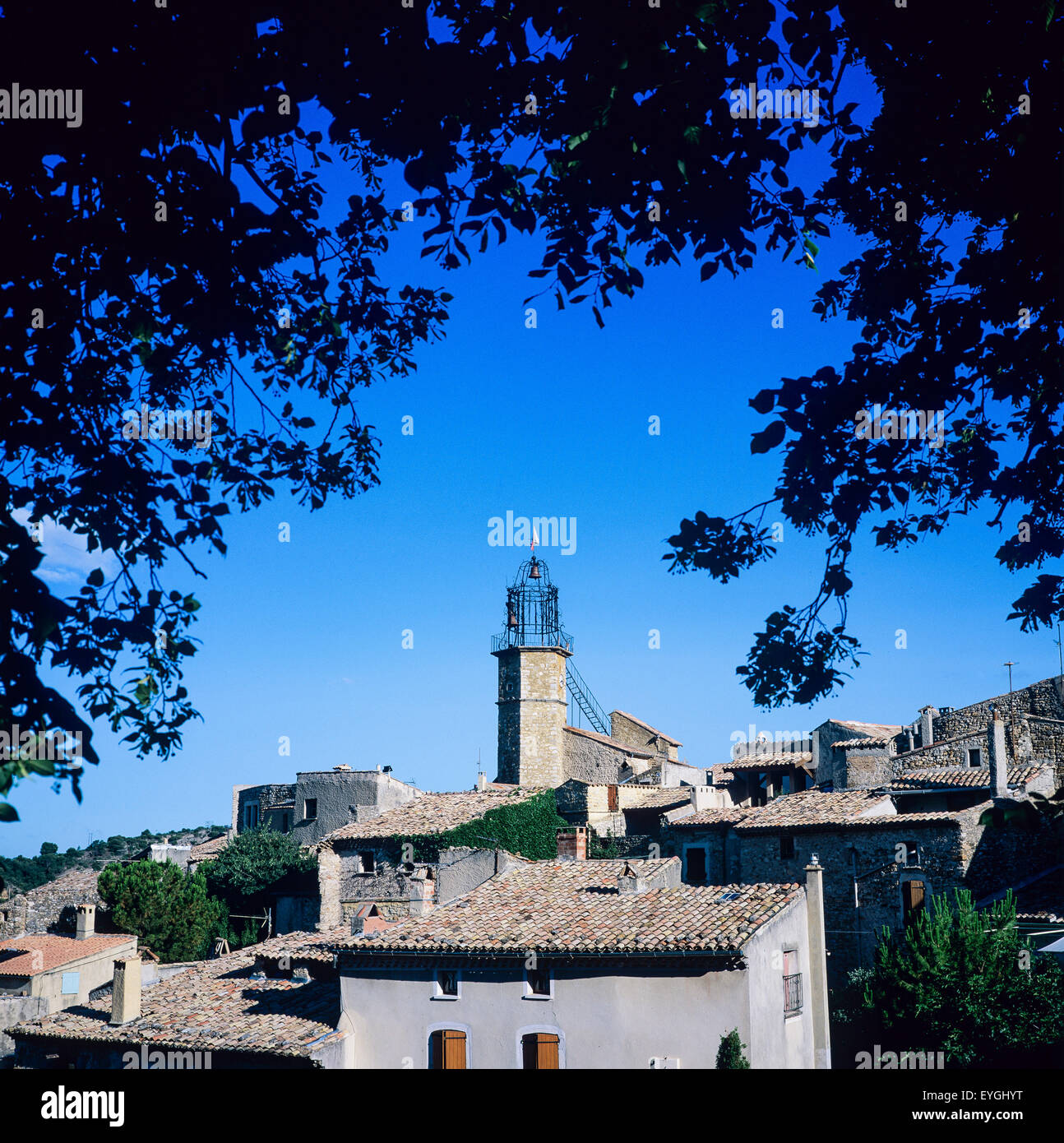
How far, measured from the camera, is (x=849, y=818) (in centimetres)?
2997

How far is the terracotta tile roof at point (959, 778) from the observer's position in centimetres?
3089

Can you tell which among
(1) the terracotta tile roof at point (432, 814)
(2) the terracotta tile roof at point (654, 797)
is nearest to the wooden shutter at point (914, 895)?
(2) the terracotta tile roof at point (654, 797)

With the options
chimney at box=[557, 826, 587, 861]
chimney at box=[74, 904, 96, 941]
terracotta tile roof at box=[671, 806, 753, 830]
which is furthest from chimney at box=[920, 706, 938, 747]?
chimney at box=[74, 904, 96, 941]

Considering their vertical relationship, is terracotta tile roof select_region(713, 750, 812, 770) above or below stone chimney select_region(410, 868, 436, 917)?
above

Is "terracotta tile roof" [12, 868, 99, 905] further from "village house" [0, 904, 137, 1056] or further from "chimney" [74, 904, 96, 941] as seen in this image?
"village house" [0, 904, 137, 1056]

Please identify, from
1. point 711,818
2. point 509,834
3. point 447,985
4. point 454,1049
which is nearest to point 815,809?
point 711,818

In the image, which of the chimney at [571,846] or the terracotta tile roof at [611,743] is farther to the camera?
the terracotta tile roof at [611,743]

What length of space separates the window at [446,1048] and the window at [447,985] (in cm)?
53

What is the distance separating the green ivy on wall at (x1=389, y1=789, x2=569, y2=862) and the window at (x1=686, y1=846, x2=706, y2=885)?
178 inches

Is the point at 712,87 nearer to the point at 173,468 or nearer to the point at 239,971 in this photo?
the point at 173,468

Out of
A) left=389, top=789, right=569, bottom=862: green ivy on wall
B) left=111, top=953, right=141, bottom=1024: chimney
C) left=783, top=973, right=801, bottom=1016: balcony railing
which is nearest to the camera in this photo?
left=783, top=973, right=801, bottom=1016: balcony railing

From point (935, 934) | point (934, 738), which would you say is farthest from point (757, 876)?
point (934, 738)

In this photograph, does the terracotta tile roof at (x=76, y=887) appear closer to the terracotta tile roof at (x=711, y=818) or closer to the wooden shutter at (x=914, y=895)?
the terracotta tile roof at (x=711, y=818)

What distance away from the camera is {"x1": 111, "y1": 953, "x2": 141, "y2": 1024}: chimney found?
22219 mm
